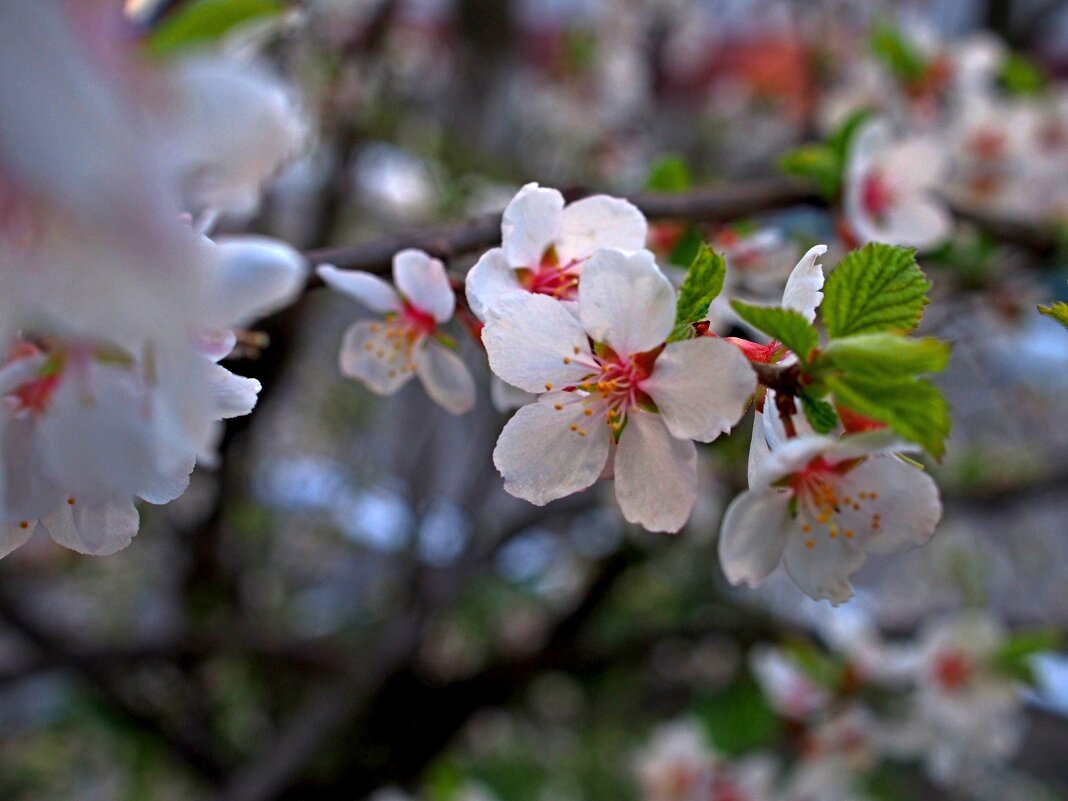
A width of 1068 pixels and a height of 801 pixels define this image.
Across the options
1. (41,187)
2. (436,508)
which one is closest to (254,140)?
(41,187)

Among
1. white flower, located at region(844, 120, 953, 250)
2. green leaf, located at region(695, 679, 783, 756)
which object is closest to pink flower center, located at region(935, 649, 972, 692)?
green leaf, located at region(695, 679, 783, 756)

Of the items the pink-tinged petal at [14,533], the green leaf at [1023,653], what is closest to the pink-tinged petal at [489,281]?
the pink-tinged petal at [14,533]

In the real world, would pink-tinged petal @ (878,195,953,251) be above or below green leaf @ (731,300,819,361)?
below

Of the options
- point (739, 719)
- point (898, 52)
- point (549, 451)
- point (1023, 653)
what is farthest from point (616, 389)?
point (739, 719)

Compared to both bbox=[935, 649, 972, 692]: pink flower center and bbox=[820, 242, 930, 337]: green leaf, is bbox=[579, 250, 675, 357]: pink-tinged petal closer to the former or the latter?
bbox=[820, 242, 930, 337]: green leaf

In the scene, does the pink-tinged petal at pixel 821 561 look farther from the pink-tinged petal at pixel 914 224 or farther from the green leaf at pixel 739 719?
the green leaf at pixel 739 719

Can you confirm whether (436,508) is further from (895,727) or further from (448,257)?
(448,257)

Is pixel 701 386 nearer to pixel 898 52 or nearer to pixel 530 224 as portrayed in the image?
pixel 530 224
